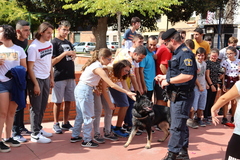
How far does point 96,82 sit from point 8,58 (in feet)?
4.51

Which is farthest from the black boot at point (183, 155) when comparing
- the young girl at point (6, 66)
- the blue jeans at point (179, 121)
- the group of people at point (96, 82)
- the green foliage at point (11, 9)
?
the green foliage at point (11, 9)

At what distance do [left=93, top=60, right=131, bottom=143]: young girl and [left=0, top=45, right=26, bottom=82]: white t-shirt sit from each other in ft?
4.48

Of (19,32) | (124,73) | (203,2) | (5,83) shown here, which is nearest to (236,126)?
(124,73)

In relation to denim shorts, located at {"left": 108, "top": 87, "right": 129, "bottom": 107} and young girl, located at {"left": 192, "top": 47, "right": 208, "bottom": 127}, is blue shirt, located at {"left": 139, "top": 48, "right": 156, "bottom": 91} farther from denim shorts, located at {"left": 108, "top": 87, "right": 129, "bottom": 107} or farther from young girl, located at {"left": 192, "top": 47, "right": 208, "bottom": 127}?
young girl, located at {"left": 192, "top": 47, "right": 208, "bottom": 127}

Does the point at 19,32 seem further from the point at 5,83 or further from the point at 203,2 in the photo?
the point at 203,2

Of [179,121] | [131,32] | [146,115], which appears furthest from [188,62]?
[131,32]

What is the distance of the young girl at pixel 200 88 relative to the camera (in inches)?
225

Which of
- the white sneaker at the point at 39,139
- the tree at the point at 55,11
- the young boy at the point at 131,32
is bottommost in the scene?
the white sneaker at the point at 39,139

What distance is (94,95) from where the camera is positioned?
4773mm

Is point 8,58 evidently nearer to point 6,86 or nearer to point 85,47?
point 6,86

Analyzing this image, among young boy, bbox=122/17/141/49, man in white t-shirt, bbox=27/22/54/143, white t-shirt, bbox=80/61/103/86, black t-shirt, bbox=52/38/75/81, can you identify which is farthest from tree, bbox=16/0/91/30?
white t-shirt, bbox=80/61/103/86

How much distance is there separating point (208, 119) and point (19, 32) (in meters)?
4.54

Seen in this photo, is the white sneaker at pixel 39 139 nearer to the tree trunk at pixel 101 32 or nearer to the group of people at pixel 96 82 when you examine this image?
the group of people at pixel 96 82

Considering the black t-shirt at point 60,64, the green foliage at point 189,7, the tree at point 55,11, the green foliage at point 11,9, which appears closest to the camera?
the black t-shirt at point 60,64
